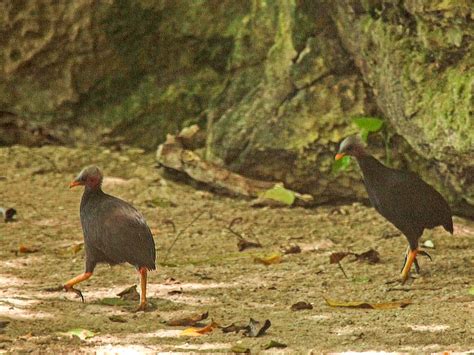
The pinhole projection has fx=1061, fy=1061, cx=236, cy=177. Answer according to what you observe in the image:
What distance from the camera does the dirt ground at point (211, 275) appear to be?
5230 mm

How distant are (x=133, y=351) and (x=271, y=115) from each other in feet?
15.7

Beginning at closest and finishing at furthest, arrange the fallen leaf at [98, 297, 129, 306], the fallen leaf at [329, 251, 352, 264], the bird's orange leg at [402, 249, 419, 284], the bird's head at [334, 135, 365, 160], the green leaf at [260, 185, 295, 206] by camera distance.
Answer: the fallen leaf at [98, 297, 129, 306] → the bird's orange leg at [402, 249, 419, 284] → the bird's head at [334, 135, 365, 160] → the fallen leaf at [329, 251, 352, 264] → the green leaf at [260, 185, 295, 206]

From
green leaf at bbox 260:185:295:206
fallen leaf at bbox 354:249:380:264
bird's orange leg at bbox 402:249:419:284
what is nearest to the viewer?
bird's orange leg at bbox 402:249:419:284

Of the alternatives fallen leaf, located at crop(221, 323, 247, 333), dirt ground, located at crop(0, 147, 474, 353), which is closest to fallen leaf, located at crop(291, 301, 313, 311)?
dirt ground, located at crop(0, 147, 474, 353)

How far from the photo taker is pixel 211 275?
23.1 ft

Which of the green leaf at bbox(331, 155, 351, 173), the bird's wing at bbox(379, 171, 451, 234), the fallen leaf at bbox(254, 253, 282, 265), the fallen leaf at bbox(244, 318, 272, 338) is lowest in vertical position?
the fallen leaf at bbox(254, 253, 282, 265)

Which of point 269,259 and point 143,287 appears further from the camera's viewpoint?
point 269,259

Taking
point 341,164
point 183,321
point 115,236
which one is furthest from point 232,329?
point 341,164

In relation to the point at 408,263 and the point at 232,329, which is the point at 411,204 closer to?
the point at 408,263

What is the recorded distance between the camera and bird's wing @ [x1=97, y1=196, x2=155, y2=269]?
586 centimetres

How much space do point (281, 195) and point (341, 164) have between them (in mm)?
587

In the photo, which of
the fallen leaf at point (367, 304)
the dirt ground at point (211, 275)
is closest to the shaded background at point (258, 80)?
the dirt ground at point (211, 275)

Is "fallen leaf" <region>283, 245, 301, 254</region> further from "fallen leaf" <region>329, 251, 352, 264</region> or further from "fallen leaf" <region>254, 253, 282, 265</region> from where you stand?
"fallen leaf" <region>329, 251, 352, 264</region>

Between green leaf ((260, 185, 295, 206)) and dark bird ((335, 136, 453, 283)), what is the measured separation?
6.81 ft
